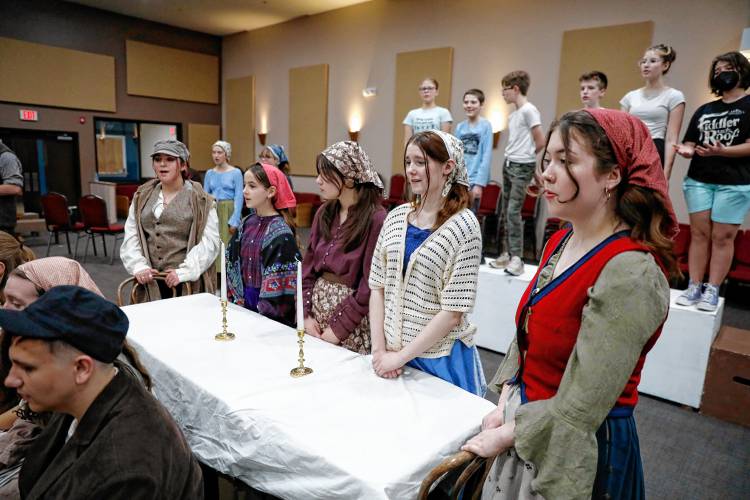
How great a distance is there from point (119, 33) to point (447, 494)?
38.2ft

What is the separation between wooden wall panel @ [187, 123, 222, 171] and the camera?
1115 centimetres

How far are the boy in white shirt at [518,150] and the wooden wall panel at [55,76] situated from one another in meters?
9.33

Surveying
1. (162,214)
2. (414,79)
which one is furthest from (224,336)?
(414,79)

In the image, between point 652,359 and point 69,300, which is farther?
point 652,359

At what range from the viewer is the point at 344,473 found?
3.39 feet

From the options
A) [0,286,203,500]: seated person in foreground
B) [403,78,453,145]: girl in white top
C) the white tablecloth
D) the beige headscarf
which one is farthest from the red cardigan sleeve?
[403,78,453,145]: girl in white top

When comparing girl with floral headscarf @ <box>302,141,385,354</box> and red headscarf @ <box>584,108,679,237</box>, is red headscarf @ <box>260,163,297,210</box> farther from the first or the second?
red headscarf @ <box>584,108,679,237</box>

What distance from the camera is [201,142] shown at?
11320 millimetres

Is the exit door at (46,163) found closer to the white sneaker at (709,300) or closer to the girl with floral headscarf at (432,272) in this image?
the girl with floral headscarf at (432,272)

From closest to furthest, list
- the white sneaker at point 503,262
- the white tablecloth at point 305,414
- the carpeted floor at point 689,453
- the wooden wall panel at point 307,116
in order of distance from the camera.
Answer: the white tablecloth at point 305,414
the carpeted floor at point 689,453
the white sneaker at point 503,262
the wooden wall panel at point 307,116

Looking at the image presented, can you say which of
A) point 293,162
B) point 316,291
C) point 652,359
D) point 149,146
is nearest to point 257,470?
point 316,291

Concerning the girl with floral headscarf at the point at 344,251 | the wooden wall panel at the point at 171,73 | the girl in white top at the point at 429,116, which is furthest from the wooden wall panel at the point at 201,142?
the girl with floral headscarf at the point at 344,251

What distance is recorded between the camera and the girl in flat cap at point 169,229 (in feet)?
9.05

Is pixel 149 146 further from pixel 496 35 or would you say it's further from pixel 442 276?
pixel 442 276
